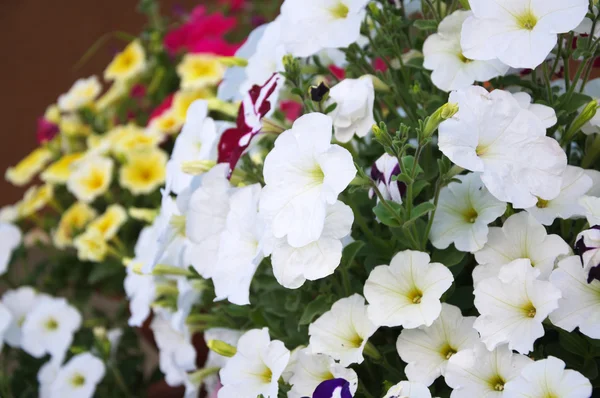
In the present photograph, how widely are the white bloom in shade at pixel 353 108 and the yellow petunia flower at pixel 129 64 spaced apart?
60 cm

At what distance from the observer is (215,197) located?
52cm

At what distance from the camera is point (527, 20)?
0.44 meters

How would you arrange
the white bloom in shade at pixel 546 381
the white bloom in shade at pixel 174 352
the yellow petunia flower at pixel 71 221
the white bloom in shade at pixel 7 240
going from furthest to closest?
the yellow petunia flower at pixel 71 221 → the white bloom in shade at pixel 7 240 → the white bloom in shade at pixel 174 352 → the white bloom in shade at pixel 546 381

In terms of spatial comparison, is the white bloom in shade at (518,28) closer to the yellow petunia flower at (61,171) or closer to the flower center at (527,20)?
the flower center at (527,20)

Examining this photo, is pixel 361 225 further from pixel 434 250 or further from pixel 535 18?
pixel 535 18

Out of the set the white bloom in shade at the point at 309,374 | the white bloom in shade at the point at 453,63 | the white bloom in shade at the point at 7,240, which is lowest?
the white bloom in shade at the point at 7,240

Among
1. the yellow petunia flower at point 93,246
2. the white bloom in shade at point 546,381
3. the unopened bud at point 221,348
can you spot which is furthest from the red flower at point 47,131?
the white bloom in shade at point 546,381

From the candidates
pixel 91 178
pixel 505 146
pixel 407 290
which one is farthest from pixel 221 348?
pixel 91 178

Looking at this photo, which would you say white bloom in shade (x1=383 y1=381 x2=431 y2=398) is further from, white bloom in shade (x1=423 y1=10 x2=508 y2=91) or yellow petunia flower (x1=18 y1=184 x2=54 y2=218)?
yellow petunia flower (x1=18 y1=184 x2=54 y2=218)

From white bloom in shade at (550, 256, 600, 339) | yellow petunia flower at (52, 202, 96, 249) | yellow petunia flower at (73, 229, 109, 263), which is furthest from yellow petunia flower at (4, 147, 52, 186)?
white bloom in shade at (550, 256, 600, 339)

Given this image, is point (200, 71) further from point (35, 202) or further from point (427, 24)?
point (427, 24)

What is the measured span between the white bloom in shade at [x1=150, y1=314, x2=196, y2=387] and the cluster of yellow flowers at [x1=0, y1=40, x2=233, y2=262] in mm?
210

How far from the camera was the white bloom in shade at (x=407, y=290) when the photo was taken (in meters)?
0.43

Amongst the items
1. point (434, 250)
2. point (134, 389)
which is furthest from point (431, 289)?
point (134, 389)
